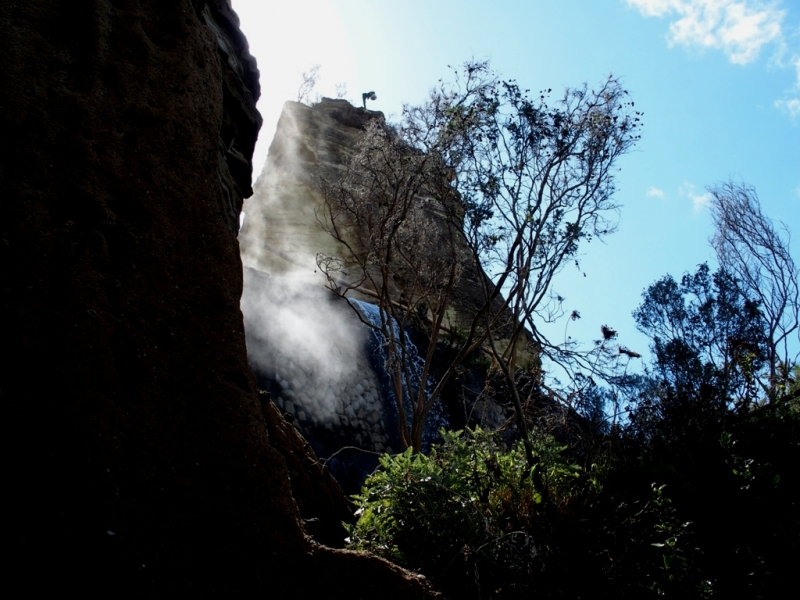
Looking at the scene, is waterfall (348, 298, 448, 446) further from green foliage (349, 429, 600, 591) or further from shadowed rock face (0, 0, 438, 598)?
shadowed rock face (0, 0, 438, 598)

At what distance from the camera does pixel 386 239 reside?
14281 mm

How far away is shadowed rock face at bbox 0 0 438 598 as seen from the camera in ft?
7.22

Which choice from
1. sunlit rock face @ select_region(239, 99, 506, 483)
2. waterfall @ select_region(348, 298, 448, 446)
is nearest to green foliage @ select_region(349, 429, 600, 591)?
sunlit rock face @ select_region(239, 99, 506, 483)

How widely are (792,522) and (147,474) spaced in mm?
4004

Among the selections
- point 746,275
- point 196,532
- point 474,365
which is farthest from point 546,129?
point 746,275

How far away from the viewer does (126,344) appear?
8.46 ft

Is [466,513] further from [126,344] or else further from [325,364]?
[325,364]

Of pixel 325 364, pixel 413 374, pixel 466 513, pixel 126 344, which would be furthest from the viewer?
pixel 413 374

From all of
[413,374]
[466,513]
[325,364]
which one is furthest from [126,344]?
[413,374]

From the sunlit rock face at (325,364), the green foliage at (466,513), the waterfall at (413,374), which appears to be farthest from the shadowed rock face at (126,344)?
the waterfall at (413,374)

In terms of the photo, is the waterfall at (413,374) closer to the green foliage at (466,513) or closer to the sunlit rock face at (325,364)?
the sunlit rock face at (325,364)

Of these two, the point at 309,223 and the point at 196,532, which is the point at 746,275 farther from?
the point at 196,532

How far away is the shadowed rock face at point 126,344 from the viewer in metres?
2.20

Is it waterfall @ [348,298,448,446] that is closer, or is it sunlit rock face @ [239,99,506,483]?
sunlit rock face @ [239,99,506,483]
